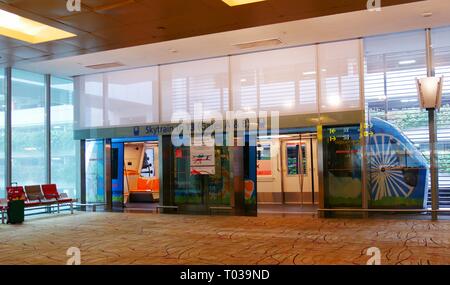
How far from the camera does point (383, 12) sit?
8883 mm

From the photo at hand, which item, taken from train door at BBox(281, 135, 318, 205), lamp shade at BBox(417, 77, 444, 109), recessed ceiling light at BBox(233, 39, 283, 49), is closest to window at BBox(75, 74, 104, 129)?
recessed ceiling light at BBox(233, 39, 283, 49)

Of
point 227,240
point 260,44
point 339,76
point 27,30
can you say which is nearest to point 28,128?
point 27,30

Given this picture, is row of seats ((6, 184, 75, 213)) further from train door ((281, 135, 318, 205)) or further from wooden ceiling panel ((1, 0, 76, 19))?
train door ((281, 135, 318, 205))

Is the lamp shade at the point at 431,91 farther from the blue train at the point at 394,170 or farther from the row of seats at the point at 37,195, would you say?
the row of seats at the point at 37,195

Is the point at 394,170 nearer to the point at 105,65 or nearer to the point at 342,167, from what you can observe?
the point at 342,167

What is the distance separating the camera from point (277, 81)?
11.5 m

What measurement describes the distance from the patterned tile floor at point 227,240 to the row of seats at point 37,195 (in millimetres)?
692

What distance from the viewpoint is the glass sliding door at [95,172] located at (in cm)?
1408

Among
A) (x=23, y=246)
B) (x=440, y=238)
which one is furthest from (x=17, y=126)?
(x=440, y=238)

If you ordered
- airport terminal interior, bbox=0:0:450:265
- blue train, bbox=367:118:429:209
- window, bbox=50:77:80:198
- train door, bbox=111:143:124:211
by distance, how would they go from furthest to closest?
train door, bbox=111:143:124:211, window, bbox=50:77:80:198, blue train, bbox=367:118:429:209, airport terminal interior, bbox=0:0:450:265

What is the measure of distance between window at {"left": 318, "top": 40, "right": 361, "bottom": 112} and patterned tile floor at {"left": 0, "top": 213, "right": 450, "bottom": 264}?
8.95 ft

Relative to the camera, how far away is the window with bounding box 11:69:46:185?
12.8 metres

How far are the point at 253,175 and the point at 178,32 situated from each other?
207 inches

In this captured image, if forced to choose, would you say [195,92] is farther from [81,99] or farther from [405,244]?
[405,244]
